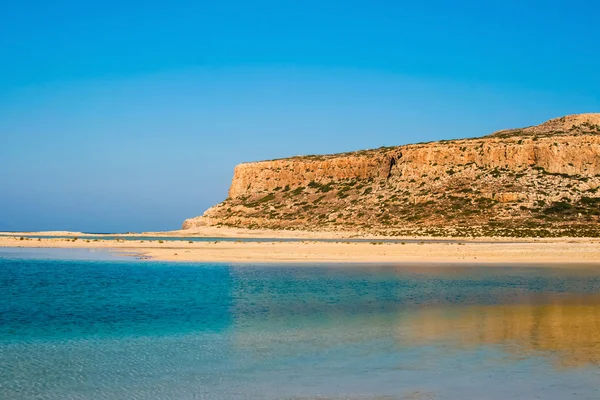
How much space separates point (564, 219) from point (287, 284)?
54250 millimetres

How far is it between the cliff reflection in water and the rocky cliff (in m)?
44.6

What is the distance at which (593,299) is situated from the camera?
20562mm

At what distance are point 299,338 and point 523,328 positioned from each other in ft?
19.1

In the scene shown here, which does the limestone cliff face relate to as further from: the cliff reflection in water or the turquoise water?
the cliff reflection in water

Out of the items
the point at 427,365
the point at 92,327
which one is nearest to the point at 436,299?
the point at 427,365

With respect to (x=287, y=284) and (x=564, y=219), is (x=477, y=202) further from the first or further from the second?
(x=287, y=284)

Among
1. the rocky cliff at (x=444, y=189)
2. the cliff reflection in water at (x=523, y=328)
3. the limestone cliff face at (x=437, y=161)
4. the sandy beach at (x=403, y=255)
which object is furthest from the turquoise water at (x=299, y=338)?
the limestone cliff face at (x=437, y=161)

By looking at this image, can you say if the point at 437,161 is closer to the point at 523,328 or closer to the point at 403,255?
the point at 403,255

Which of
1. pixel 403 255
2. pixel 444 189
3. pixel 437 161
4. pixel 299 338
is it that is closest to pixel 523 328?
pixel 299 338

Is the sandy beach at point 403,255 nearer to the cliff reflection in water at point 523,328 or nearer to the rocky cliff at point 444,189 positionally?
the cliff reflection in water at point 523,328

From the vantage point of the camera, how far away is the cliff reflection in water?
12891mm

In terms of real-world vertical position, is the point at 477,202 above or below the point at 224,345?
above

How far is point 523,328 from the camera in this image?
15367 millimetres

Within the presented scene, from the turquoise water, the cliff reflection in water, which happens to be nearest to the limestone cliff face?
the turquoise water
